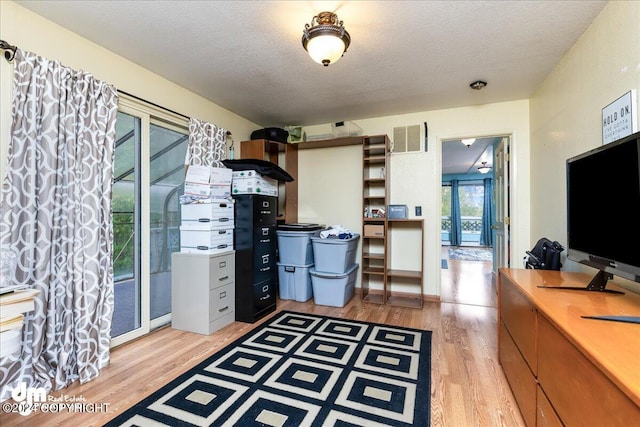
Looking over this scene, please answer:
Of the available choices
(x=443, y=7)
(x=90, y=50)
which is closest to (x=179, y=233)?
(x=90, y=50)

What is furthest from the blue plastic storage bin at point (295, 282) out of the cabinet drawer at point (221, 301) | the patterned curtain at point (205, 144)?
the patterned curtain at point (205, 144)

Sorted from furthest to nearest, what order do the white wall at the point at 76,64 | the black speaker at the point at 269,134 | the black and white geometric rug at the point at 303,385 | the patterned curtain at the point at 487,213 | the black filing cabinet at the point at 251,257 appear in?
the patterned curtain at the point at 487,213
the black speaker at the point at 269,134
the black filing cabinet at the point at 251,257
the white wall at the point at 76,64
the black and white geometric rug at the point at 303,385

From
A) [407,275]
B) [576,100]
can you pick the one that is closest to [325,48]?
[576,100]

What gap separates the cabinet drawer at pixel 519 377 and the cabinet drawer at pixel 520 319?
0.19ft

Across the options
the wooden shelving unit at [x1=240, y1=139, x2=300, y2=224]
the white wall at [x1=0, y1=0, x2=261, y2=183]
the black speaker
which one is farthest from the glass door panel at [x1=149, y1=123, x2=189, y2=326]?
the black speaker

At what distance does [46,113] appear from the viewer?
1.78 metres

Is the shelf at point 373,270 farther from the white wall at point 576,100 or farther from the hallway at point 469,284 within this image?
the white wall at point 576,100

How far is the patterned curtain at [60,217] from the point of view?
1681mm

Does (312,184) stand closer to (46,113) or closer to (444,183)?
(46,113)

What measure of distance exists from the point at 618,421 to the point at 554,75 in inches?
109

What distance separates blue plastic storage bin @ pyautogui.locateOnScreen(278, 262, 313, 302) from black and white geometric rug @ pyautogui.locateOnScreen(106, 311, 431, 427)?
0.96 m

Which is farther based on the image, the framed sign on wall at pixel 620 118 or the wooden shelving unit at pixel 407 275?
the wooden shelving unit at pixel 407 275

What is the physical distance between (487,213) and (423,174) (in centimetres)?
657

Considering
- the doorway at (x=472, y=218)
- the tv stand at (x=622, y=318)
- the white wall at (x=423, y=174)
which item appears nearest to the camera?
the tv stand at (x=622, y=318)
